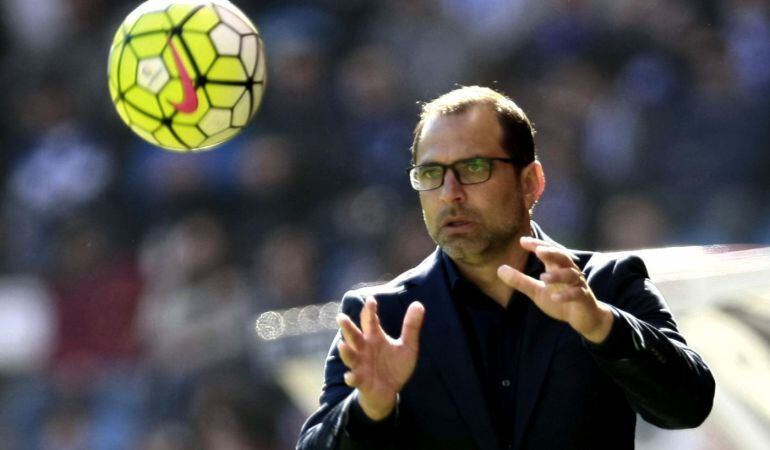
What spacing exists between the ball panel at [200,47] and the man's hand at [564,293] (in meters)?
2.84

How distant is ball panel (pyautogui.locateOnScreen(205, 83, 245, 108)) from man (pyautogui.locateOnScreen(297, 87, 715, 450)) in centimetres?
216

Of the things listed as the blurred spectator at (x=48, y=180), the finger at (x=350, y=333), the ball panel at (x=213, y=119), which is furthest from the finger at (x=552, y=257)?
the blurred spectator at (x=48, y=180)

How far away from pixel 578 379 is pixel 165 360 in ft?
17.8

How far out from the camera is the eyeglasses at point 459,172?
11.2 feet

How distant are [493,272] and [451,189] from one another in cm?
24

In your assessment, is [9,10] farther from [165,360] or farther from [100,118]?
[165,360]

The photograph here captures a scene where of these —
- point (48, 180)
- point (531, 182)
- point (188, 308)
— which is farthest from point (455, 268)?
point (48, 180)

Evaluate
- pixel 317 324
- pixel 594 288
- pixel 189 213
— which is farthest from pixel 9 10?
pixel 594 288

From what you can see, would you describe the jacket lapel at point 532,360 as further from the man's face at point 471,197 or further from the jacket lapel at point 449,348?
the man's face at point 471,197

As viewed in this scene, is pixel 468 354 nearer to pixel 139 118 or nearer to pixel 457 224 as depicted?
pixel 457 224

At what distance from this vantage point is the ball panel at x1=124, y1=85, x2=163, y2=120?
553cm

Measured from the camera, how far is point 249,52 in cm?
564

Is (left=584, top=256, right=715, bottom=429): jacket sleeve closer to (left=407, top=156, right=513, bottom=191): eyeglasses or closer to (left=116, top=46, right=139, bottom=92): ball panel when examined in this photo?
(left=407, top=156, right=513, bottom=191): eyeglasses

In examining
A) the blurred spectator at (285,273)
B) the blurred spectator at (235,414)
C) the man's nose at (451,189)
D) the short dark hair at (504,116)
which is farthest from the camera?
the blurred spectator at (285,273)
